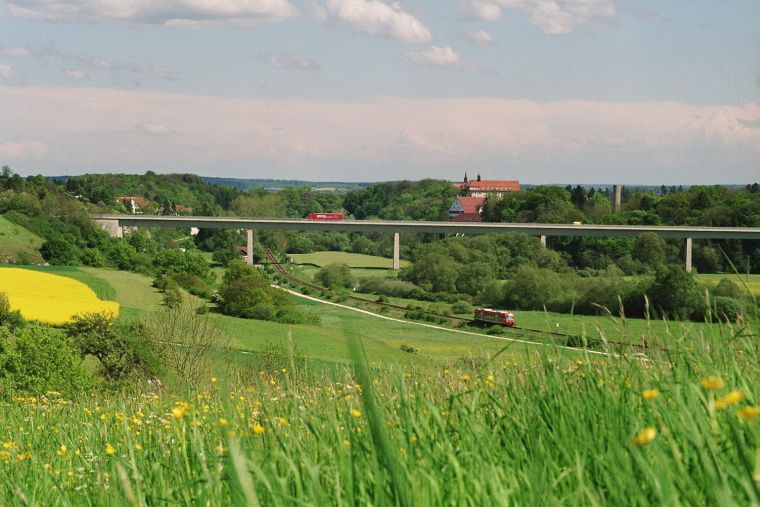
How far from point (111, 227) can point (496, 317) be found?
5677 centimetres

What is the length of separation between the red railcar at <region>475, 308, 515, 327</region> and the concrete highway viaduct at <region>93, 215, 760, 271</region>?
107 feet

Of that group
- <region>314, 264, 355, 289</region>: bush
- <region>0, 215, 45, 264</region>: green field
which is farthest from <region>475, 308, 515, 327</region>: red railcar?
<region>0, 215, 45, 264</region>: green field

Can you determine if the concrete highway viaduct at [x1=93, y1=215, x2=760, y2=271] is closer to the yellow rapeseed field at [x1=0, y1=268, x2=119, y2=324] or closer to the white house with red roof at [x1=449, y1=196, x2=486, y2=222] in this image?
the white house with red roof at [x1=449, y1=196, x2=486, y2=222]

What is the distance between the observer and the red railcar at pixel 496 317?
237 feet

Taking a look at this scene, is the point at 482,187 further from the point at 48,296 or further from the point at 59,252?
the point at 48,296

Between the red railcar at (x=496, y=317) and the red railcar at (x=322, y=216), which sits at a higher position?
the red railcar at (x=322, y=216)

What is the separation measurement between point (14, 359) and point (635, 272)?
284 ft

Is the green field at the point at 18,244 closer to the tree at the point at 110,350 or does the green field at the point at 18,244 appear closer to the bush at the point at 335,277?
the bush at the point at 335,277

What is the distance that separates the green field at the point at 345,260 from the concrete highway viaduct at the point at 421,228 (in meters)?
3.64

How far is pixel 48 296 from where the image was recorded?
194 feet

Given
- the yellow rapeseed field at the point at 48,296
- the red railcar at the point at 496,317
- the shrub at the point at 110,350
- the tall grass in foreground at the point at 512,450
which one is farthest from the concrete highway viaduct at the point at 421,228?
the tall grass in foreground at the point at 512,450

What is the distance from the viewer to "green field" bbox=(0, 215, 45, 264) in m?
83.9

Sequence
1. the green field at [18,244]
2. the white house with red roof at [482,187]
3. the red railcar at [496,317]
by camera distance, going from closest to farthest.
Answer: the red railcar at [496,317] < the green field at [18,244] < the white house with red roof at [482,187]

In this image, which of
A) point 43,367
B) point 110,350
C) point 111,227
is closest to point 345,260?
point 111,227
